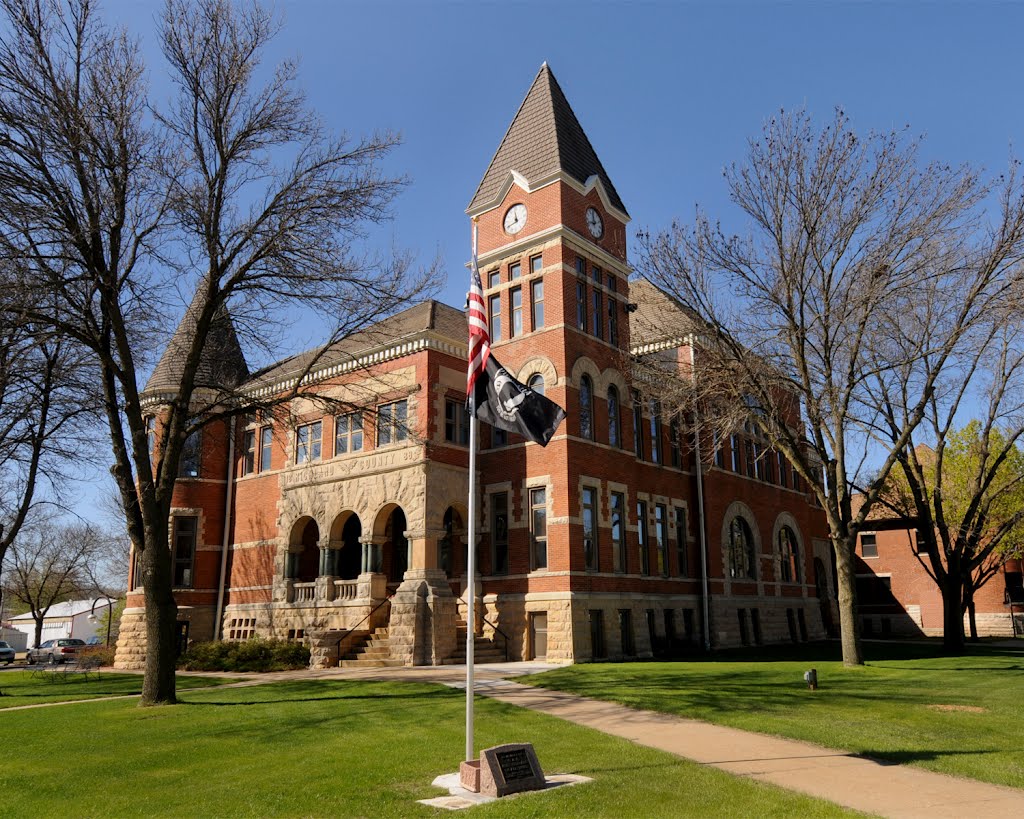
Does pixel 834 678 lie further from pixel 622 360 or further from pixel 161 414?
pixel 161 414

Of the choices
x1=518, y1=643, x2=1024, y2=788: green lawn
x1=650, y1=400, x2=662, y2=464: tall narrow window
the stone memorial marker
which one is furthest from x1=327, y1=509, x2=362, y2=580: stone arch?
the stone memorial marker

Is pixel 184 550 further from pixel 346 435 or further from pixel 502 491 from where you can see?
pixel 502 491

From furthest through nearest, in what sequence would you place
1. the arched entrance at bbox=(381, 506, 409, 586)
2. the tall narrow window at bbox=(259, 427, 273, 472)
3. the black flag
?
the tall narrow window at bbox=(259, 427, 273, 472) → the arched entrance at bbox=(381, 506, 409, 586) → the black flag

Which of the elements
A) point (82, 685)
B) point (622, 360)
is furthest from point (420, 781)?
point (622, 360)

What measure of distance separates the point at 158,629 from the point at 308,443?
1359 cm

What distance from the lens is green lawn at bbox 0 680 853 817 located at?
797 cm

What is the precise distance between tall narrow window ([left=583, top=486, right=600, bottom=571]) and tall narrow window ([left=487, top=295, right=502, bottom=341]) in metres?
5.80

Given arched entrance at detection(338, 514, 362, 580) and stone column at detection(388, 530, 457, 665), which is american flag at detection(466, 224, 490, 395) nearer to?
stone column at detection(388, 530, 457, 665)

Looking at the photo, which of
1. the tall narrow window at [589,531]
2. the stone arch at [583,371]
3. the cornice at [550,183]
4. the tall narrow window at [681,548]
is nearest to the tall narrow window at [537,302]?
the stone arch at [583,371]

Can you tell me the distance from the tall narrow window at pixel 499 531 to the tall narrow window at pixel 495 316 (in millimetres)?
5126

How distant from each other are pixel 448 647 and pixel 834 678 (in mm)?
10096

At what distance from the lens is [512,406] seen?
10445 millimetres

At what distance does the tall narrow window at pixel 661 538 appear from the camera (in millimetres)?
27938

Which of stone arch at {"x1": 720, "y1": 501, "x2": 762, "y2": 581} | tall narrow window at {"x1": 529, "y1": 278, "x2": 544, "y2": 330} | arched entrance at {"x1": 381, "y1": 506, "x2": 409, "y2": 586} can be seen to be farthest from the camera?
stone arch at {"x1": 720, "y1": 501, "x2": 762, "y2": 581}
